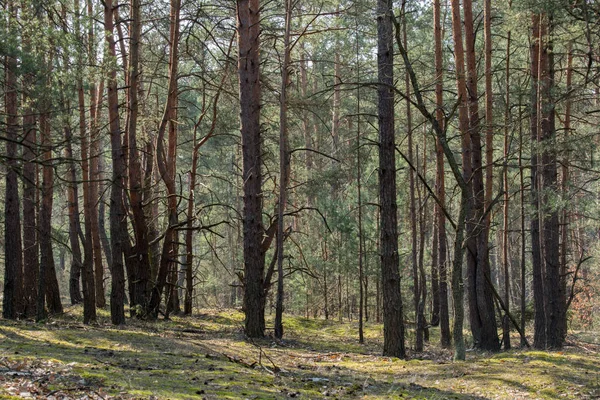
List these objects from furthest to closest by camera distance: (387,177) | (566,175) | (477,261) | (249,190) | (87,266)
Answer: (566,175), (87,266), (477,261), (249,190), (387,177)

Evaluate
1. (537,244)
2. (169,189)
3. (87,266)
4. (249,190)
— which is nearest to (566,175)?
(537,244)

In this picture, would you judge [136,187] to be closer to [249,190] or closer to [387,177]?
[249,190]

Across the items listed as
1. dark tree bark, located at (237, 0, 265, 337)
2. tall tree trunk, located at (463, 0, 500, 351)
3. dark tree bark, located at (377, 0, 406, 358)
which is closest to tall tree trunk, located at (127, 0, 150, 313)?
dark tree bark, located at (237, 0, 265, 337)

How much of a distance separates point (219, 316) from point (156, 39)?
36.9ft

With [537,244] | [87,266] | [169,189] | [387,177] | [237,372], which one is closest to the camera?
[237,372]

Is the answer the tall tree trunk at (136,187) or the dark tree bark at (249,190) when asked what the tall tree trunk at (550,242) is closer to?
the dark tree bark at (249,190)

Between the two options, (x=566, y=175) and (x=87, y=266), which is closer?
(x=87, y=266)

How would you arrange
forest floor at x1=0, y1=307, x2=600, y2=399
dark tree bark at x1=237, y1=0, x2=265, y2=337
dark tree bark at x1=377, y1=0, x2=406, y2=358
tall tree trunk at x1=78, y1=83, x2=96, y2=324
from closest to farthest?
forest floor at x1=0, y1=307, x2=600, y2=399
dark tree bark at x1=377, y1=0, x2=406, y2=358
dark tree bark at x1=237, y1=0, x2=265, y2=337
tall tree trunk at x1=78, y1=83, x2=96, y2=324

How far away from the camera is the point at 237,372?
7.23 metres

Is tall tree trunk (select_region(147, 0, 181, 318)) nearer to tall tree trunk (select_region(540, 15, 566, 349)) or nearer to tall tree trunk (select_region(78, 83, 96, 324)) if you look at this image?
tall tree trunk (select_region(78, 83, 96, 324))

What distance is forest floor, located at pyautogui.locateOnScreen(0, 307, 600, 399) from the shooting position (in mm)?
5668

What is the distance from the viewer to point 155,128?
1641cm

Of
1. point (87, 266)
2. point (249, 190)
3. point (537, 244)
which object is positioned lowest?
point (87, 266)

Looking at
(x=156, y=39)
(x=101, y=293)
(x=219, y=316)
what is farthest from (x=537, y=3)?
(x=156, y=39)
